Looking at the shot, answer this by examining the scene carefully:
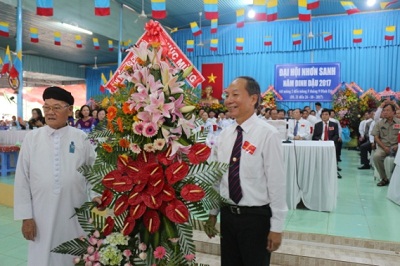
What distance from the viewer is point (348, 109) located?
928 centimetres

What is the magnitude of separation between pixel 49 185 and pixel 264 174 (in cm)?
108

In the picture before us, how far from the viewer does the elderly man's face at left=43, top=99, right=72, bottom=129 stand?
166 centimetres

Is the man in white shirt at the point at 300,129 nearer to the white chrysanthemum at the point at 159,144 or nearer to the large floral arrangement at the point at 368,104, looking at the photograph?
the large floral arrangement at the point at 368,104

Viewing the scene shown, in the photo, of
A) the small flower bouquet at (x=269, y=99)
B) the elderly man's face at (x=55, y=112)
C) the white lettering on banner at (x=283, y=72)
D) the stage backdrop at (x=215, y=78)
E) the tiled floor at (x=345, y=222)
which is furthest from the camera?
the stage backdrop at (x=215, y=78)

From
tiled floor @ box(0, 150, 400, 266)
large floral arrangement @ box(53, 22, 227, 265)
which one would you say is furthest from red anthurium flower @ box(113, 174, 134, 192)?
tiled floor @ box(0, 150, 400, 266)

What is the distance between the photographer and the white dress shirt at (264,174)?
148 cm

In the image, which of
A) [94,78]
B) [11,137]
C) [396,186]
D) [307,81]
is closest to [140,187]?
[396,186]

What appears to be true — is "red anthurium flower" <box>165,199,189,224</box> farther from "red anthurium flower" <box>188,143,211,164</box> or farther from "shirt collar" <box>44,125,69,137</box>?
"shirt collar" <box>44,125,69,137</box>

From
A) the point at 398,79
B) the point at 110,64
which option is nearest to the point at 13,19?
the point at 110,64

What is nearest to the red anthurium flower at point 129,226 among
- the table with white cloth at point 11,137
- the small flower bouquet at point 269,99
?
the table with white cloth at point 11,137

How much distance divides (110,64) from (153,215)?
15.2 metres

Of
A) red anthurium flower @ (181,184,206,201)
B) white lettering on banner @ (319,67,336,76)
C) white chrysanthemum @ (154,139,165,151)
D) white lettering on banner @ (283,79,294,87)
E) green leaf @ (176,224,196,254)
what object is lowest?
green leaf @ (176,224,196,254)

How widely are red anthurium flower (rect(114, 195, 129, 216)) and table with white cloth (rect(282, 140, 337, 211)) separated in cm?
285

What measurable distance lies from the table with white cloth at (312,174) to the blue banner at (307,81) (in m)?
7.29
